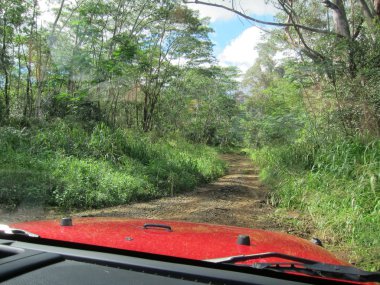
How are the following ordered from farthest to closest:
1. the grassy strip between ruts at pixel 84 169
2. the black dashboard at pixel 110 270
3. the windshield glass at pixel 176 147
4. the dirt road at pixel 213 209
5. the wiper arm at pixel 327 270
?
the grassy strip between ruts at pixel 84 169, the dirt road at pixel 213 209, the windshield glass at pixel 176 147, the wiper arm at pixel 327 270, the black dashboard at pixel 110 270

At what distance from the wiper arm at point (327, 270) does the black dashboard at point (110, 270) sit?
12cm

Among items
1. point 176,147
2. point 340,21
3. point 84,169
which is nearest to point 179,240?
point 84,169

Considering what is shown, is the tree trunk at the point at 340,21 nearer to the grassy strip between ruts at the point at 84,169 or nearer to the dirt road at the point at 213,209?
the dirt road at the point at 213,209

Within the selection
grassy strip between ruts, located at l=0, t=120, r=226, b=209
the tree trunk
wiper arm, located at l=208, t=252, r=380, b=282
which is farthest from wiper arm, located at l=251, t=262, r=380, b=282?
the tree trunk

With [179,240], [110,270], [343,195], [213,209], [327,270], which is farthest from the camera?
[213,209]

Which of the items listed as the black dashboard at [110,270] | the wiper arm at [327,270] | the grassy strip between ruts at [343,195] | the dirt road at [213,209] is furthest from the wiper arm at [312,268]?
the dirt road at [213,209]

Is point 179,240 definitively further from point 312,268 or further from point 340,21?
point 340,21

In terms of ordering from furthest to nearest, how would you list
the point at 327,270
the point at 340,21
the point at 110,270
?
the point at 340,21
the point at 327,270
the point at 110,270

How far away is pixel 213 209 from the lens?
8.20 meters

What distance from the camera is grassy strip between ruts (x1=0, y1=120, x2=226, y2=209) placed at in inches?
312

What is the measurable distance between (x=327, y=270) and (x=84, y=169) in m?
8.08

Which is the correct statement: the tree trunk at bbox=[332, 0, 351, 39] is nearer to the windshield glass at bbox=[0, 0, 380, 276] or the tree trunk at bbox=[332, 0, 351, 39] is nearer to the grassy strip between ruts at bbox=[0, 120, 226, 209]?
the windshield glass at bbox=[0, 0, 380, 276]

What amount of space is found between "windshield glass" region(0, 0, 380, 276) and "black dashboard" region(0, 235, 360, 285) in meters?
0.36

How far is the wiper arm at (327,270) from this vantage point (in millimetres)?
1681
